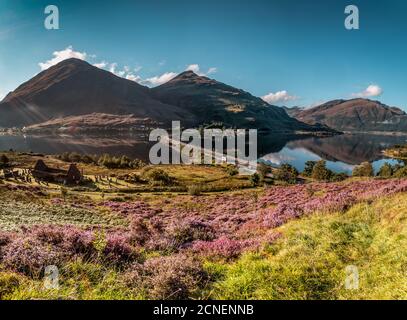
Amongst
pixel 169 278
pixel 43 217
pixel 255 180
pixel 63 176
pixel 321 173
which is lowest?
pixel 255 180

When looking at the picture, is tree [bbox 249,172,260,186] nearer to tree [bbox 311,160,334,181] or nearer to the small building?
tree [bbox 311,160,334,181]

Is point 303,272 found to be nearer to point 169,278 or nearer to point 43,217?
point 169,278

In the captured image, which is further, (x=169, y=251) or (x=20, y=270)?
(x=169, y=251)

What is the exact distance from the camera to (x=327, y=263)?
9.35 m

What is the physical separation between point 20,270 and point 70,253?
4.60ft

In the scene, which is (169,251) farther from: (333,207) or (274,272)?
(333,207)

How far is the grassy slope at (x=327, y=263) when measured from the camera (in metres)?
7.54

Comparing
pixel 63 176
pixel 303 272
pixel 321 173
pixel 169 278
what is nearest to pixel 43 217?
pixel 169 278

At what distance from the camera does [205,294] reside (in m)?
7.70

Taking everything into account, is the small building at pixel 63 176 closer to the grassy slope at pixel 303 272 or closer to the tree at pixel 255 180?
the tree at pixel 255 180

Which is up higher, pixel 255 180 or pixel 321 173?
pixel 321 173

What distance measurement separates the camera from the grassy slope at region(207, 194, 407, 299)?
7.54 meters
